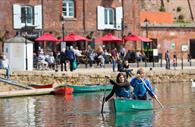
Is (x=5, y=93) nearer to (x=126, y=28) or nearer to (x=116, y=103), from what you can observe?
(x=116, y=103)

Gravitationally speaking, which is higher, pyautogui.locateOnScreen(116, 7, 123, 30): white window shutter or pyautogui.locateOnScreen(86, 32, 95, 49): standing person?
pyautogui.locateOnScreen(116, 7, 123, 30): white window shutter

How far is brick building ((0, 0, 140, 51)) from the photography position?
64.2 meters

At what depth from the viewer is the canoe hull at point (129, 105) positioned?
3041 centimetres

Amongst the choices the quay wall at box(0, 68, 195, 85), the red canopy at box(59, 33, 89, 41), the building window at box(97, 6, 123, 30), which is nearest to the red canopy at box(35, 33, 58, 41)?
the red canopy at box(59, 33, 89, 41)

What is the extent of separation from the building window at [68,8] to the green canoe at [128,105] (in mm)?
37370

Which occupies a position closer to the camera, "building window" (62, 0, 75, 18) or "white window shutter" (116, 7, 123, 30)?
"building window" (62, 0, 75, 18)

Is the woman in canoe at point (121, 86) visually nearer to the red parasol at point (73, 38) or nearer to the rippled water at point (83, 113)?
the rippled water at point (83, 113)

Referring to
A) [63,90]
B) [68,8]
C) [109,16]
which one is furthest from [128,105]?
[109,16]

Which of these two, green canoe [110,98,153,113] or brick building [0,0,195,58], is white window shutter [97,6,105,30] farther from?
green canoe [110,98,153,113]

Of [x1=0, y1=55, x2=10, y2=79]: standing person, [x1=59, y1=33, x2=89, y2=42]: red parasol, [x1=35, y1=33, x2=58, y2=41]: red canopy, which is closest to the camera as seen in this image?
[x1=0, y1=55, x2=10, y2=79]: standing person

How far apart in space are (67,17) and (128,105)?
37696 millimetres

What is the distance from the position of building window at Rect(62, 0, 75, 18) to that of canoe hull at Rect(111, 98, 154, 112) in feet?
122

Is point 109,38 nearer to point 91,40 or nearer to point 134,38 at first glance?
point 91,40

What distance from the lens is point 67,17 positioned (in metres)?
67.8
